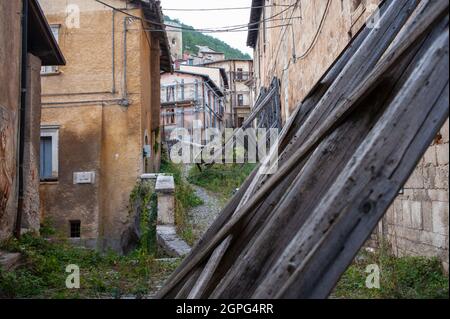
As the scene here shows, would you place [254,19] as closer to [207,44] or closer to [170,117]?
[170,117]

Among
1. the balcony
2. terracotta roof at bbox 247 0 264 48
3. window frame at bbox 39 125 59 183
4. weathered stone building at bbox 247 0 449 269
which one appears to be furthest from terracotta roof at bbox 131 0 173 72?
the balcony

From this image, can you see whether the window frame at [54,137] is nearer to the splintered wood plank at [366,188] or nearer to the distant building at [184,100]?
the splintered wood plank at [366,188]

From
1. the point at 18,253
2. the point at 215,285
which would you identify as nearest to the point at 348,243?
the point at 215,285

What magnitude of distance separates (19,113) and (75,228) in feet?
16.6

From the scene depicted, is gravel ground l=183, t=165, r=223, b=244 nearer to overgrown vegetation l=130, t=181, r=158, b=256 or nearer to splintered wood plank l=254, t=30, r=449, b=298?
overgrown vegetation l=130, t=181, r=158, b=256

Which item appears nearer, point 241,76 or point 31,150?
point 31,150

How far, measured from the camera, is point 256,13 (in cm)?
1950

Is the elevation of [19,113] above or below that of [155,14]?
below

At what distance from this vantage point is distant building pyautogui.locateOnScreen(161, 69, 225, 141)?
30.2 m

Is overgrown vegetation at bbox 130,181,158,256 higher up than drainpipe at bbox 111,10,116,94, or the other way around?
drainpipe at bbox 111,10,116,94

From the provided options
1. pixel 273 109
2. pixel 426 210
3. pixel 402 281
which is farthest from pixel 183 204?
pixel 402 281

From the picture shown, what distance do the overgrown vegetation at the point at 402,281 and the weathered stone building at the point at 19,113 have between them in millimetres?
4420

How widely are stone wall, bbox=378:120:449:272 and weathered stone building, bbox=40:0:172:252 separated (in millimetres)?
7352

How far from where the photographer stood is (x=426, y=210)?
467cm
